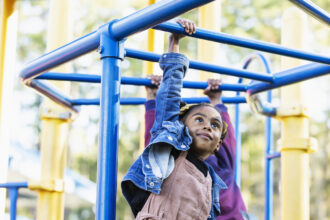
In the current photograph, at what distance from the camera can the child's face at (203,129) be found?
223cm

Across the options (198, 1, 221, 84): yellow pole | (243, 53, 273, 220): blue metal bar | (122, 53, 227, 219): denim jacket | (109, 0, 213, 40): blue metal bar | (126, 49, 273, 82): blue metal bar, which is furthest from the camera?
(198, 1, 221, 84): yellow pole

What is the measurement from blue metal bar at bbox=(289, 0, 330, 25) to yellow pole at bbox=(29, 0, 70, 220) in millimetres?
1706

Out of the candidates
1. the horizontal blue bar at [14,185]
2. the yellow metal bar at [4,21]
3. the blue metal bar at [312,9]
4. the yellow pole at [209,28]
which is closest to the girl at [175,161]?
the blue metal bar at [312,9]

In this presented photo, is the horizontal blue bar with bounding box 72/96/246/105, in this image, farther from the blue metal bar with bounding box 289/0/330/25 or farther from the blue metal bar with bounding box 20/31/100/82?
the blue metal bar with bounding box 289/0/330/25

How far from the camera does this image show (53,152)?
3531 mm

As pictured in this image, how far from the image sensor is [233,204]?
2.99 meters

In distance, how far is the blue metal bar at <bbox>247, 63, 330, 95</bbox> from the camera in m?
2.79

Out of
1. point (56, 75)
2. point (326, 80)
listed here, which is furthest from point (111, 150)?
point (326, 80)

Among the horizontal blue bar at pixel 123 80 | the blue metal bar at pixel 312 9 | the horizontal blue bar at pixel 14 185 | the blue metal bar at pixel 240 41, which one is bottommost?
the horizontal blue bar at pixel 14 185

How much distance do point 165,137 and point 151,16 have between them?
0.41 m

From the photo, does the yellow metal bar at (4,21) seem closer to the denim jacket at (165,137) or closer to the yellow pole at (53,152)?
the yellow pole at (53,152)

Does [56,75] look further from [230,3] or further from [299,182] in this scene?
[230,3]

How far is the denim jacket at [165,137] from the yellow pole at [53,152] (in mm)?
1430

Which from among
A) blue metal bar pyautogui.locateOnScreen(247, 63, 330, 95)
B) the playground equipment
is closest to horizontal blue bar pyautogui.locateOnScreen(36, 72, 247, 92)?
the playground equipment
